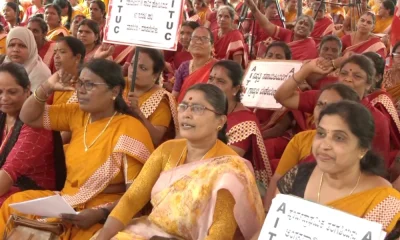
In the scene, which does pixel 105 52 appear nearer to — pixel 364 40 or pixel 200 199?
pixel 200 199

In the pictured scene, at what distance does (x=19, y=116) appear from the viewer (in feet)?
10.5

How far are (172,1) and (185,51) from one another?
238cm

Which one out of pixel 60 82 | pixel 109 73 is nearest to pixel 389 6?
pixel 109 73

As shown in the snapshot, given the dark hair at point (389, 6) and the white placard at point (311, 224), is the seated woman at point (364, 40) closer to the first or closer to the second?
the dark hair at point (389, 6)

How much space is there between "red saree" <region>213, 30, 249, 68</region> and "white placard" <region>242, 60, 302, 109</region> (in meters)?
1.56

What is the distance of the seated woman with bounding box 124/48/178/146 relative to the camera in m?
3.45

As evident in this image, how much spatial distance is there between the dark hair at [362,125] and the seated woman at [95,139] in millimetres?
1047

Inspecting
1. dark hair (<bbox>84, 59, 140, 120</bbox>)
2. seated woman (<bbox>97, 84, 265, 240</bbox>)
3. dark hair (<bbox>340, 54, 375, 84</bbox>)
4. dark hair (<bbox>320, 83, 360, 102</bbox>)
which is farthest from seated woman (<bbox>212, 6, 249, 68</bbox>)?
seated woman (<bbox>97, 84, 265, 240</bbox>)

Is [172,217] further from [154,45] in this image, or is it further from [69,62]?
[69,62]

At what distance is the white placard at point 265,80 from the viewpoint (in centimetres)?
396

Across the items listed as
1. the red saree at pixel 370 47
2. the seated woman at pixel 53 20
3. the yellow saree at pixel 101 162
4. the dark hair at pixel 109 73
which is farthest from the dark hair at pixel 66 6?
the yellow saree at pixel 101 162

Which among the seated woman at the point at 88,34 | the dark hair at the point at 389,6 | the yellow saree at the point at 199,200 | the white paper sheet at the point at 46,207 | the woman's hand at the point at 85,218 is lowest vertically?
the woman's hand at the point at 85,218

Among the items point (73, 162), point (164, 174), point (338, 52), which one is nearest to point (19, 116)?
point (73, 162)

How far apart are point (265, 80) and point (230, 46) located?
1.86 metres
